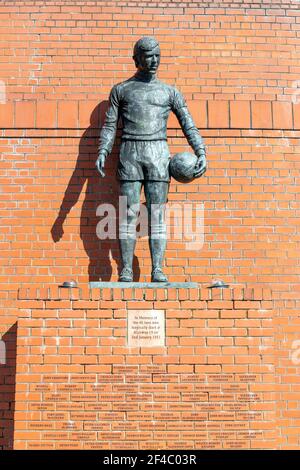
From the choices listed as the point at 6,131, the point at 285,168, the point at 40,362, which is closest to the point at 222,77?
the point at 285,168

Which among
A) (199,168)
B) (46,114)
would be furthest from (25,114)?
(199,168)

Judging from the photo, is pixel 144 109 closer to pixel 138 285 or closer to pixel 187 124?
pixel 187 124

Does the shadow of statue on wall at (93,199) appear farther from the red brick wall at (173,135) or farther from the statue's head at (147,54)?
the statue's head at (147,54)

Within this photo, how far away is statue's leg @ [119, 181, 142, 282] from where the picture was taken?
7.83m

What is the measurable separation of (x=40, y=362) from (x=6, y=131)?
8.90ft

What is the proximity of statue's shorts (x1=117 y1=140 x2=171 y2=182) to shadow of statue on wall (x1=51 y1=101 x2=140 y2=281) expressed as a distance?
0.74 meters

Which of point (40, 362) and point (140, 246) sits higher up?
point (140, 246)

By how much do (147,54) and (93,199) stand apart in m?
1.54

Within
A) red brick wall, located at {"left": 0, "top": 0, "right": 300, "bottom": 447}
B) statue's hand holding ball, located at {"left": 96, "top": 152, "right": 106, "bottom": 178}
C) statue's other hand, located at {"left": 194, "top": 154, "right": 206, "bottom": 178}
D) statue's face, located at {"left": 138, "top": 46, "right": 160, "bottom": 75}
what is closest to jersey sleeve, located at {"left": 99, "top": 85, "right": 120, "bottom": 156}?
statue's hand holding ball, located at {"left": 96, "top": 152, "right": 106, "bottom": 178}

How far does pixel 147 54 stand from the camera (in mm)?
7980

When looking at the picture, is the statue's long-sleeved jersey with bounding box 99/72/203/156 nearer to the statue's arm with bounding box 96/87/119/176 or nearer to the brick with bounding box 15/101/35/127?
the statue's arm with bounding box 96/87/119/176

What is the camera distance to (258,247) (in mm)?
8617

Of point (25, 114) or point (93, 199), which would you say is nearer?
point (93, 199)
